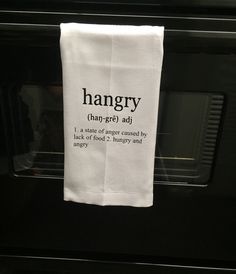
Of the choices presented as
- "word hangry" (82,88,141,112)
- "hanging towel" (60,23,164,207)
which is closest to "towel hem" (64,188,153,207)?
"hanging towel" (60,23,164,207)

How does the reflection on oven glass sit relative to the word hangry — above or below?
below

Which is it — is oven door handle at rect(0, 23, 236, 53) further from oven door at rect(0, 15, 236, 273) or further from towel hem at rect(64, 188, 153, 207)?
towel hem at rect(64, 188, 153, 207)

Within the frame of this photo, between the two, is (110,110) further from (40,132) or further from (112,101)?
(40,132)

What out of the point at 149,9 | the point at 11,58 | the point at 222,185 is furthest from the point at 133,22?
the point at 222,185

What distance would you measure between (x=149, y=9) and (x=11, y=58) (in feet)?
0.67

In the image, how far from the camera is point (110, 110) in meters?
0.54

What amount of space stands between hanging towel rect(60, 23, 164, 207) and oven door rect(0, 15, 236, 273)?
0.03 metres

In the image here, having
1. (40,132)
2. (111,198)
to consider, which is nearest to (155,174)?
(111,198)

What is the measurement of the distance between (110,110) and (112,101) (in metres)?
0.01

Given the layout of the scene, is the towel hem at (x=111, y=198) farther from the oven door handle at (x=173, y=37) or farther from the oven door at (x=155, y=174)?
the oven door handle at (x=173, y=37)

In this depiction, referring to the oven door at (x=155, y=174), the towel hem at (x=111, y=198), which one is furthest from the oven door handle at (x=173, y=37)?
the towel hem at (x=111, y=198)

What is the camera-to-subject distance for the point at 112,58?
1.68 ft

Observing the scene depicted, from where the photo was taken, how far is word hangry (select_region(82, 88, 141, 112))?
0.54 metres

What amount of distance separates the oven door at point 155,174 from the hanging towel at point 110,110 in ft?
0.09
